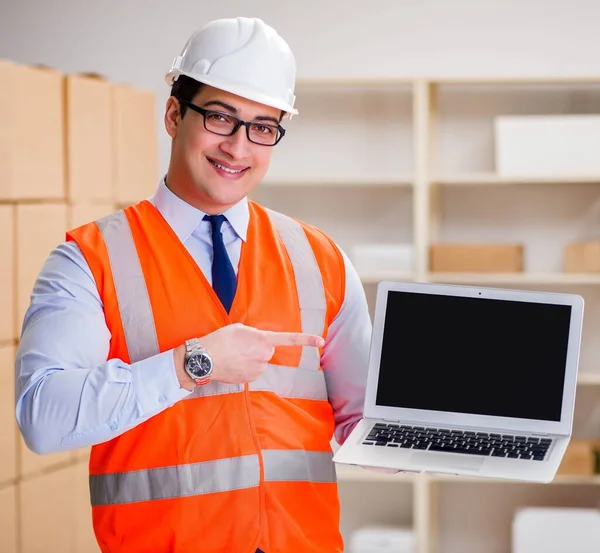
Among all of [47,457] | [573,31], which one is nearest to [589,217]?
[573,31]

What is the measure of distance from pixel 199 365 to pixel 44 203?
2263mm

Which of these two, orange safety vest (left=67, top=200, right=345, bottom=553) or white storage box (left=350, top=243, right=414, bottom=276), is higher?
white storage box (left=350, top=243, right=414, bottom=276)

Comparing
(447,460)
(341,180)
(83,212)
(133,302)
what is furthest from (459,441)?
(341,180)

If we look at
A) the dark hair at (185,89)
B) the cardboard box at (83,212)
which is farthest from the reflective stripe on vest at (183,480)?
the cardboard box at (83,212)

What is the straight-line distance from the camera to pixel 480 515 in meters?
4.50

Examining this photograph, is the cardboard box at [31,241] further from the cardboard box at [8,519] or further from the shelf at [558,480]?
the shelf at [558,480]

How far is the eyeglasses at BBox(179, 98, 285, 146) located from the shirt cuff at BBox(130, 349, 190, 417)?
39cm

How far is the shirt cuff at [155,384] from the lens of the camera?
1403 millimetres

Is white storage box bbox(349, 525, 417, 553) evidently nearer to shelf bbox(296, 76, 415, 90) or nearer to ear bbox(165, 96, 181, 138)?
shelf bbox(296, 76, 415, 90)

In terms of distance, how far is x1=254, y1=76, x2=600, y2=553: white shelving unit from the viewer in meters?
4.36

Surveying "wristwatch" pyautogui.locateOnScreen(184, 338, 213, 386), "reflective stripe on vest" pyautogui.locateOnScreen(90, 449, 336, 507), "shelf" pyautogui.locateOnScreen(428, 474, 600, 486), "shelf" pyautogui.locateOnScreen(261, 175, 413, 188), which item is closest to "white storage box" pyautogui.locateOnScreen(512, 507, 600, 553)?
"shelf" pyautogui.locateOnScreen(428, 474, 600, 486)

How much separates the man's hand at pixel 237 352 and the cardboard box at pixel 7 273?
1.98 metres

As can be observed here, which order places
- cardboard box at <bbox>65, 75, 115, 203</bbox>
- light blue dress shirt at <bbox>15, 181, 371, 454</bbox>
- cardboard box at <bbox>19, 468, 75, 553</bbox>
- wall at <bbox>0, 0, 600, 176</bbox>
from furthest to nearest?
wall at <bbox>0, 0, 600, 176</bbox>, cardboard box at <bbox>65, 75, 115, 203</bbox>, cardboard box at <bbox>19, 468, 75, 553</bbox>, light blue dress shirt at <bbox>15, 181, 371, 454</bbox>

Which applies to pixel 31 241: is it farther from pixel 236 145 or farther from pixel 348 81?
pixel 236 145
